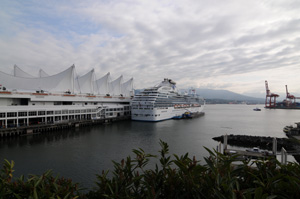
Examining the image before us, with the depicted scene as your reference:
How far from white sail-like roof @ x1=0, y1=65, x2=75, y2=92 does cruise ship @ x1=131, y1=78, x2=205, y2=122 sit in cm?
1331

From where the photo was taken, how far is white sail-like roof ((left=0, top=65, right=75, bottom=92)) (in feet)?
90.6

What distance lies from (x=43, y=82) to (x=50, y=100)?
6538mm

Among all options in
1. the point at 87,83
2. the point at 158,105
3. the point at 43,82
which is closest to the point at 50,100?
the point at 43,82

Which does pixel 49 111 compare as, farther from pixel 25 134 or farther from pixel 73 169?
pixel 73 169

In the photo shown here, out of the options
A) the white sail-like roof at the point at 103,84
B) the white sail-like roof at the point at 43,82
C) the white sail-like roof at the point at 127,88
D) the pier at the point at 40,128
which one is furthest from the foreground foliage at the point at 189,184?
the white sail-like roof at the point at 127,88

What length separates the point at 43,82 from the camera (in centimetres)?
3192

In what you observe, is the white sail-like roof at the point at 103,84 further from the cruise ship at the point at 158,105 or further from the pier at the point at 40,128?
the pier at the point at 40,128

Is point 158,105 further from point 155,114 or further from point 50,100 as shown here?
point 50,100

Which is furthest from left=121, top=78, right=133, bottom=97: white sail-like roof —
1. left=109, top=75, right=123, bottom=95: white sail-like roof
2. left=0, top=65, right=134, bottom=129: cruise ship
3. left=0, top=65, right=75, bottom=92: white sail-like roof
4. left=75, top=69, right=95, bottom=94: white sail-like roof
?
left=0, top=65, right=75, bottom=92: white sail-like roof

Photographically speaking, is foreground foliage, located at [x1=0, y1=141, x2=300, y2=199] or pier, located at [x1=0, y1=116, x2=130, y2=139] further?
pier, located at [x1=0, y1=116, x2=130, y2=139]

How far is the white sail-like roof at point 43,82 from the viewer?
2761 cm

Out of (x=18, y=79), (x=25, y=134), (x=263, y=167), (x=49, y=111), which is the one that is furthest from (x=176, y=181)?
(x=18, y=79)

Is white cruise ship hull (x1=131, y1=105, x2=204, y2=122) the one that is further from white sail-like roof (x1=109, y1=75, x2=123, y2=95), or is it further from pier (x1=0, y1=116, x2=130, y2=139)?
white sail-like roof (x1=109, y1=75, x2=123, y2=95)

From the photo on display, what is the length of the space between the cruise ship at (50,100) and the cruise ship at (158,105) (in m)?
4.61
